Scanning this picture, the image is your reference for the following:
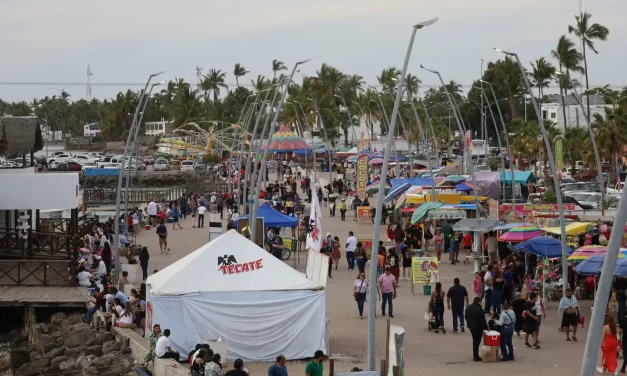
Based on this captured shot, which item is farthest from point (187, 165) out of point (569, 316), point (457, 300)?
point (569, 316)

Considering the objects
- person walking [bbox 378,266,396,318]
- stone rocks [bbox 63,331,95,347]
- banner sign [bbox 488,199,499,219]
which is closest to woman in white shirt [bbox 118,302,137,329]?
stone rocks [bbox 63,331,95,347]

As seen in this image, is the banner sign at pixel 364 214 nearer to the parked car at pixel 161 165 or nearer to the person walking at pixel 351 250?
the person walking at pixel 351 250

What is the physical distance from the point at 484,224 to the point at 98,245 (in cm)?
1299

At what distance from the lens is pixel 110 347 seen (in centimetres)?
2395

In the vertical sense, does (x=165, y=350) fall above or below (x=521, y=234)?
below

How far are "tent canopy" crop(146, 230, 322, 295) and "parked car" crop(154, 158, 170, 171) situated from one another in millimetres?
82358

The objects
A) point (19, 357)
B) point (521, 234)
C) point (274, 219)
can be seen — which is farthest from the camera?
point (274, 219)

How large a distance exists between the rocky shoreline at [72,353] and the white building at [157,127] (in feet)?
463

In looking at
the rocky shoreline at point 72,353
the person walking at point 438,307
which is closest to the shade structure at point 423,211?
the rocky shoreline at point 72,353

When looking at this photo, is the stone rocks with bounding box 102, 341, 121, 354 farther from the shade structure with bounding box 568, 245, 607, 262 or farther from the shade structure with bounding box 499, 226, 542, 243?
the shade structure with bounding box 499, 226, 542, 243

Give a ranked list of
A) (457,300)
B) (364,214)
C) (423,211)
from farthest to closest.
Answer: (364,214) → (423,211) → (457,300)

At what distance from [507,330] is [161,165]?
8573 centimetres

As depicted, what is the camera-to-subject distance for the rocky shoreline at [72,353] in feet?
74.2

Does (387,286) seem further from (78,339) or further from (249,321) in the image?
(78,339)
